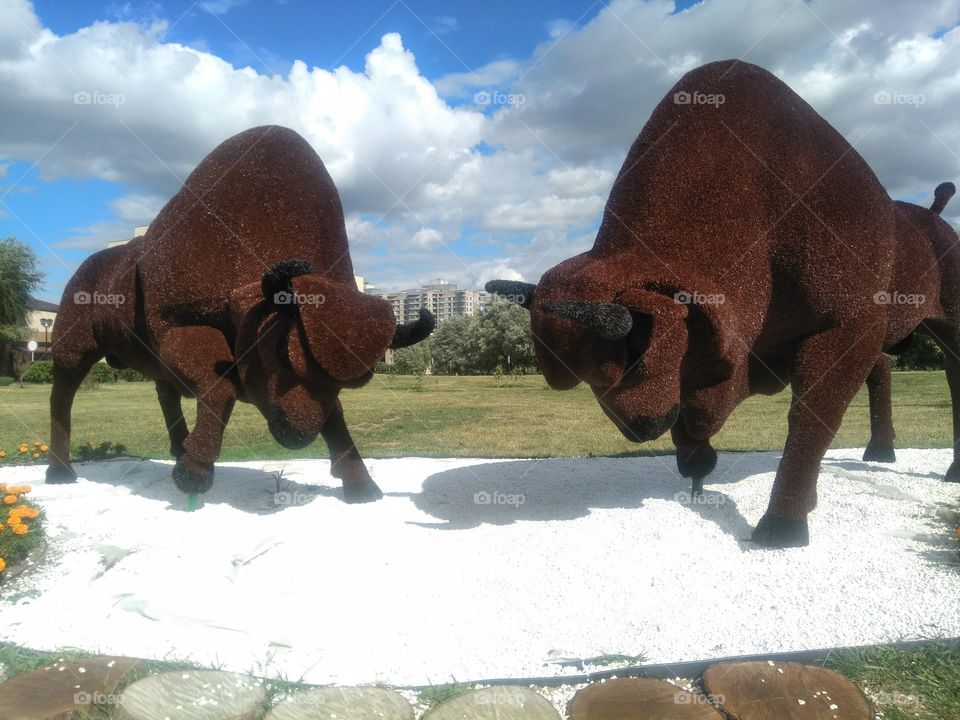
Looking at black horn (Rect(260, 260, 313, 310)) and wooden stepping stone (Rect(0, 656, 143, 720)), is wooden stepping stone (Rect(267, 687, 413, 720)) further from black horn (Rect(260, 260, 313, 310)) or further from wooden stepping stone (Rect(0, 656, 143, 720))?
black horn (Rect(260, 260, 313, 310))

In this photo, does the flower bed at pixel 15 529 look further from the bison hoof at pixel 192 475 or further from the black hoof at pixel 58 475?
the black hoof at pixel 58 475

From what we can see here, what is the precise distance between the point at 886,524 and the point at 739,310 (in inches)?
87.4

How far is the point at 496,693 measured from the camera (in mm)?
2814

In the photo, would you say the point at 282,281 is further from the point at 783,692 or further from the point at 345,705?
the point at 783,692

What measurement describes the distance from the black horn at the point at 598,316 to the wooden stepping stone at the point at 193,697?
2.23 meters

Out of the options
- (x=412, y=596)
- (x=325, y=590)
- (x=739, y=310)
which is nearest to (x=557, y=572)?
(x=412, y=596)

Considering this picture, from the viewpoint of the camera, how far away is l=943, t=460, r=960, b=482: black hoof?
6.51 meters

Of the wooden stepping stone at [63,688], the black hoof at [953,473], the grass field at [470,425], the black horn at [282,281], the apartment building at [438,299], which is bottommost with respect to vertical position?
the grass field at [470,425]

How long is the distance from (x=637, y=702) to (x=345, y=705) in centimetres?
115

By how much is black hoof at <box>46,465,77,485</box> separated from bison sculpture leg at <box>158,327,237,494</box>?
2.33m

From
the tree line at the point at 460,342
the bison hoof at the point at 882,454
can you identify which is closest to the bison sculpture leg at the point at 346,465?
the bison hoof at the point at 882,454

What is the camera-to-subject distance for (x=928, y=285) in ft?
18.9

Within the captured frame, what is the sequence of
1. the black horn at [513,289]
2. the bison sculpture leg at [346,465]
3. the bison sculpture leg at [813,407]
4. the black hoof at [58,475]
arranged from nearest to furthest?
the black horn at [513,289] → the bison sculpture leg at [813,407] → the bison sculpture leg at [346,465] → the black hoof at [58,475]

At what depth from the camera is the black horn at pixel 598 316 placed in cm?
361
